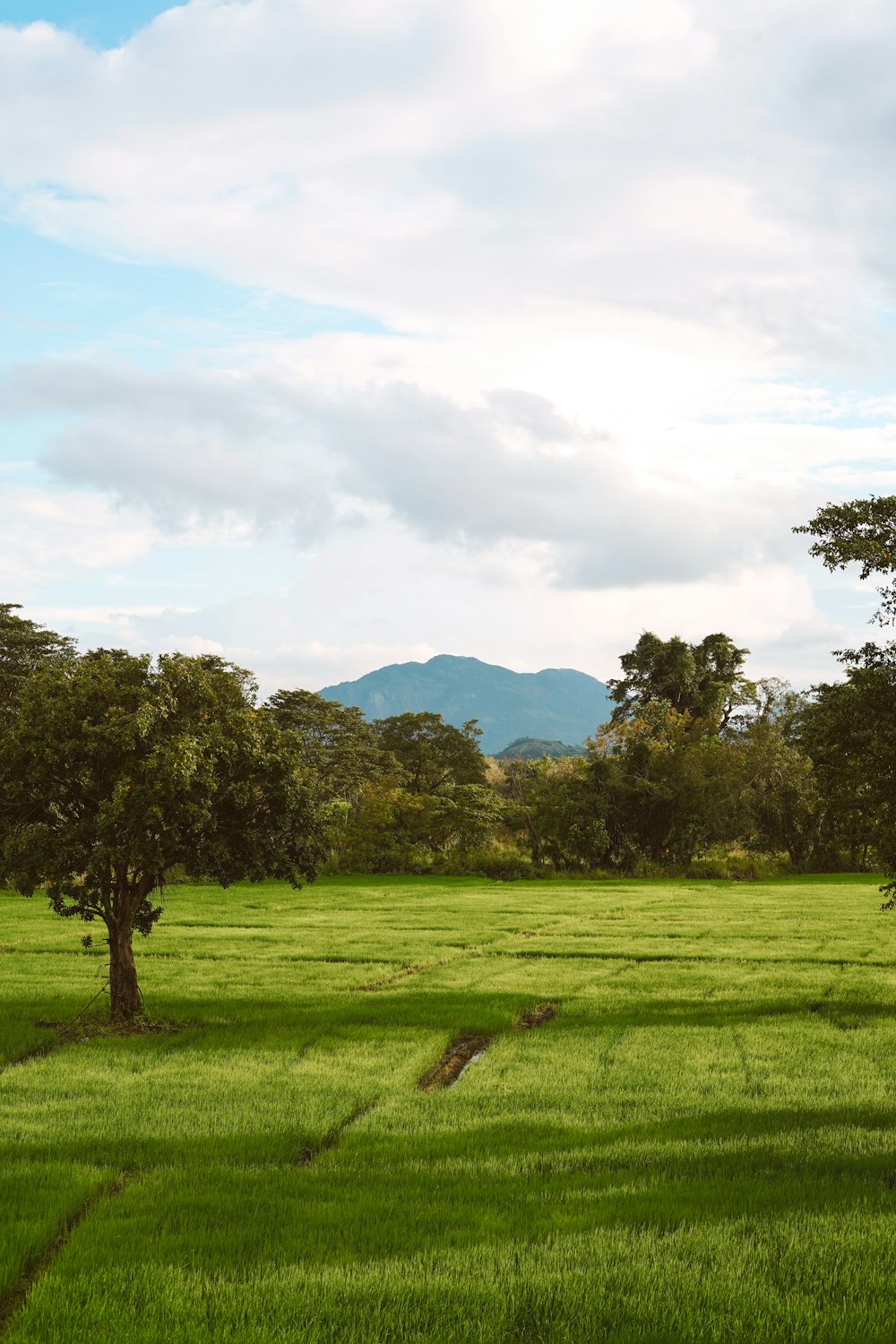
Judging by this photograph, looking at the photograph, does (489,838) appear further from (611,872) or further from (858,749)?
(858,749)

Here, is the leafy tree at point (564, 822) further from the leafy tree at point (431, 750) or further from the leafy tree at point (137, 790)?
the leafy tree at point (137, 790)

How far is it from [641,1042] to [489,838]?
47.2m

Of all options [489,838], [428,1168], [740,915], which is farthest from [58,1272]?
[489,838]

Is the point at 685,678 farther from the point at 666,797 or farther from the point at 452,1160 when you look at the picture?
the point at 452,1160

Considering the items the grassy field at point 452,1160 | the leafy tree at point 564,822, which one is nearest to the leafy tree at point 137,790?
the grassy field at point 452,1160

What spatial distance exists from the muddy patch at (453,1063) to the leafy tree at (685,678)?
63706mm

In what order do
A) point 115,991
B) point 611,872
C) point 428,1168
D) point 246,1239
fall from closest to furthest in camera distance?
point 246,1239
point 428,1168
point 115,991
point 611,872

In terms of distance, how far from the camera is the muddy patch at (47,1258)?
8.06 metres

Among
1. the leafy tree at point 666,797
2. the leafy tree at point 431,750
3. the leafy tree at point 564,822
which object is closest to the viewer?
the leafy tree at point 564,822

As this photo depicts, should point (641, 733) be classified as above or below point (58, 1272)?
above

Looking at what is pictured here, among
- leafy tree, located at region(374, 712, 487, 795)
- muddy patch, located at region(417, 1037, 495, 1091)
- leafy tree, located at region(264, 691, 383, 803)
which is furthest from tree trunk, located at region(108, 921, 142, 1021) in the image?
leafy tree, located at region(374, 712, 487, 795)

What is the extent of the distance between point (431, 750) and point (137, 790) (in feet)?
272

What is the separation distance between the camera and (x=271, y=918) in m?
40.5

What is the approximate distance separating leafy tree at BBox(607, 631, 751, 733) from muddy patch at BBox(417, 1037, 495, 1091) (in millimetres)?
63706
